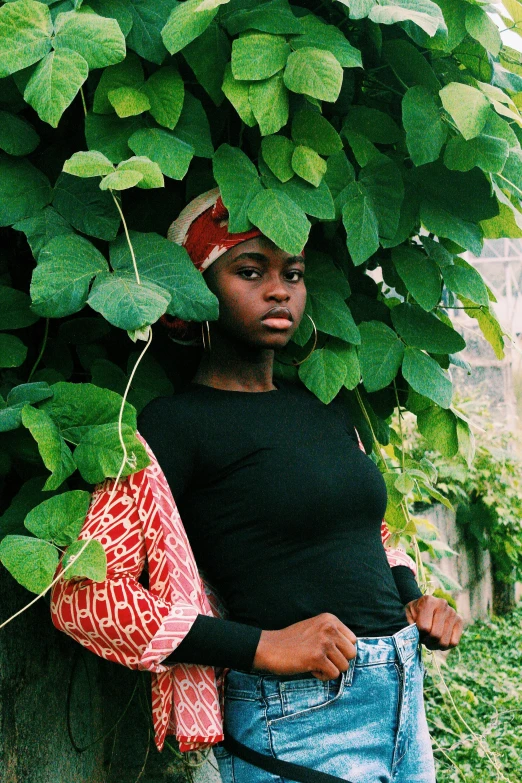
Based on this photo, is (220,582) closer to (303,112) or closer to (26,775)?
(26,775)

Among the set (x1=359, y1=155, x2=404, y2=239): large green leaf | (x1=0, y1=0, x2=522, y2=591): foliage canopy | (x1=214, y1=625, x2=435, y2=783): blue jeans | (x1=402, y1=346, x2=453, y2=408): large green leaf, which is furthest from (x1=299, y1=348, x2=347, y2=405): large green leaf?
(x1=214, y1=625, x2=435, y2=783): blue jeans

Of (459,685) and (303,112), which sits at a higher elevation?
(303,112)

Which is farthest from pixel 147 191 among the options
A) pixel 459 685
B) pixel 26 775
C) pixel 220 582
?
pixel 459 685

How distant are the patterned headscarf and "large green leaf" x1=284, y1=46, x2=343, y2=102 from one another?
253 mm

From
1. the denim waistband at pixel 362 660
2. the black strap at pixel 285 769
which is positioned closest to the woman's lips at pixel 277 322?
the denim waistband at pixel 362 660

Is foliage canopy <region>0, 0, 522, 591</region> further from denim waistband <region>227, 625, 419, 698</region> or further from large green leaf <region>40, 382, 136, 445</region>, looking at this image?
denim waistband <region>227, 625, 419, 698</region>

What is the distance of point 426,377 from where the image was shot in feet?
5.84

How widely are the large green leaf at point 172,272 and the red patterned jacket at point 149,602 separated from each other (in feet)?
0.78

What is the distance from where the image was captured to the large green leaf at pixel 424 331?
1832 mm

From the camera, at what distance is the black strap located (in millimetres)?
1421

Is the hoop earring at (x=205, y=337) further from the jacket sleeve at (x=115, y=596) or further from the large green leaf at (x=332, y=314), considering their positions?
the jacket sleeve at (x=115, y=596)

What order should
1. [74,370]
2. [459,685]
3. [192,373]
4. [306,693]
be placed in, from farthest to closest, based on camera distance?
[459,685]
[192,373]
[74,370]
[306,693]

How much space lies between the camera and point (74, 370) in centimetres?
169

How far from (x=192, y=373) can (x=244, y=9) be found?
71 centimetres
